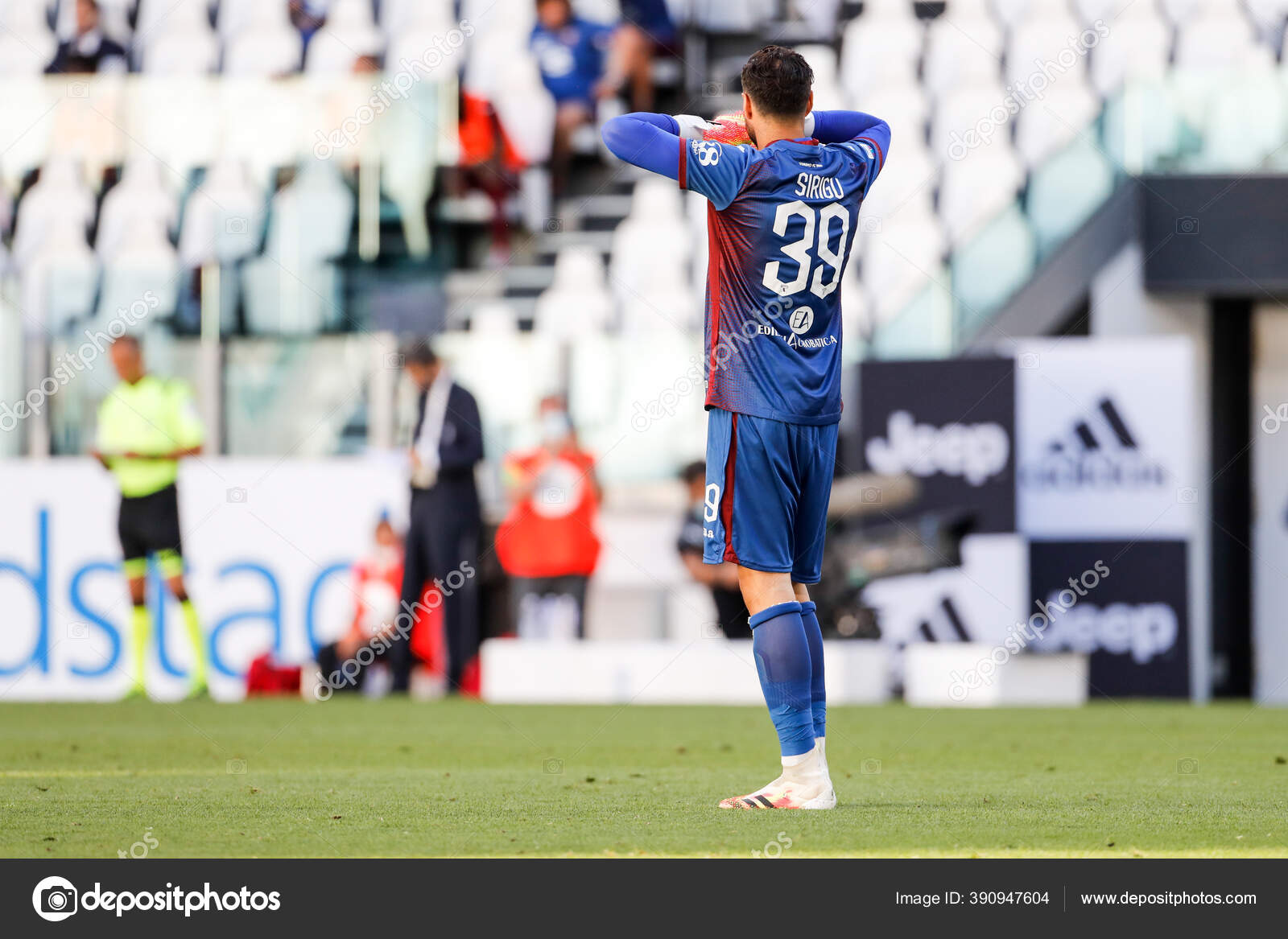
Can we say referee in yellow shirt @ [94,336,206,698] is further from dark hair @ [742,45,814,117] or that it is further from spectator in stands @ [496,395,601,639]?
dark hair @ [742,45,814,117]

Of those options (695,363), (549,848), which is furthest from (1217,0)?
(549,848)

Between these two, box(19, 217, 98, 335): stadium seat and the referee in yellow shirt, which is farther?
box(19, 217, 98, 335): stadium seat

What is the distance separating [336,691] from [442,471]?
167cm

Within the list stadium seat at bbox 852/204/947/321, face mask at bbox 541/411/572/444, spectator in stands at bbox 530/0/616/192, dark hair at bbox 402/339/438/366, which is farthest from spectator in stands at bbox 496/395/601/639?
spectator in stands at bbox 530/0/616/192

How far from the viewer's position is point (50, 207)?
1603cm

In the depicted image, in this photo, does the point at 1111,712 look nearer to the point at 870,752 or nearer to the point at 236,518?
the point at 870,752

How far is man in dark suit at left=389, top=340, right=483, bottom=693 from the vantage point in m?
12.8

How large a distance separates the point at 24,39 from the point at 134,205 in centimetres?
290

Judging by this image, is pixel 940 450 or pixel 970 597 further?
pixel 940 450

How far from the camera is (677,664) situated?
12422mm

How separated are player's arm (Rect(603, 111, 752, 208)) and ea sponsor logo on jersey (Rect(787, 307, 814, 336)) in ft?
1.17

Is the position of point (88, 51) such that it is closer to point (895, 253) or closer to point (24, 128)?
point (24, 128)

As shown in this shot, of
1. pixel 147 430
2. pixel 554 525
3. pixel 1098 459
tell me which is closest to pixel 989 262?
pixel 1098 459

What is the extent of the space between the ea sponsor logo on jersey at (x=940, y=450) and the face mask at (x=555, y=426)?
2.02 metres
